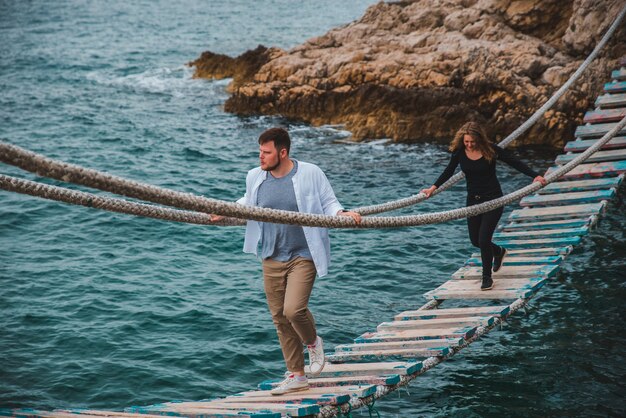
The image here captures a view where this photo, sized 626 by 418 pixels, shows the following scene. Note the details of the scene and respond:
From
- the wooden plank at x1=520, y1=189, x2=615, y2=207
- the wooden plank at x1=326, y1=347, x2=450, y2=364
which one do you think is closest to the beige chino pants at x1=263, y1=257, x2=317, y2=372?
the wooden plank at x1=326, y1=347, x2=450, y2=364

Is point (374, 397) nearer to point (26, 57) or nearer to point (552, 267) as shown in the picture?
point (552, 267)

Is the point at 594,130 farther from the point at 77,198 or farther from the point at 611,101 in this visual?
the point at 77,198

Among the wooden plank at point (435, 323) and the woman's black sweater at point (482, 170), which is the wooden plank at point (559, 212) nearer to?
the woman's black sweater at point (482, 170)

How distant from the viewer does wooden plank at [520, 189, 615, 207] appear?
40.9 ft

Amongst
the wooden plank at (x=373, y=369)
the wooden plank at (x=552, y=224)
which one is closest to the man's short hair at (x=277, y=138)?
the wooden plank at (x=373, y=369)

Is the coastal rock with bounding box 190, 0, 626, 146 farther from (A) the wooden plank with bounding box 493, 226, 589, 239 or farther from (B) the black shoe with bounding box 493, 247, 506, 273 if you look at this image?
(B) the black shoe with bounding box 493, 247, 506, 273

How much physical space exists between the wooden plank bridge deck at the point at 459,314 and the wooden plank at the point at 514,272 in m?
0.01

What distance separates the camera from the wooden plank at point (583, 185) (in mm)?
13008

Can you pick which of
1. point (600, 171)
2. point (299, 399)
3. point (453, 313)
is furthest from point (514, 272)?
point (299, 399)

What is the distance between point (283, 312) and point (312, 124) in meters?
18.9

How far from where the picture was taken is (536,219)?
41.2 ft

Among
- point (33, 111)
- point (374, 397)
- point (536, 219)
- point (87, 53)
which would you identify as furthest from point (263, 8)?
point (374, 397)

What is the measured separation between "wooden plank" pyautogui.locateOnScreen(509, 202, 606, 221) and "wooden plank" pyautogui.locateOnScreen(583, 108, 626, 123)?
3.40 m

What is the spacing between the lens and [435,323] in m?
9.38
